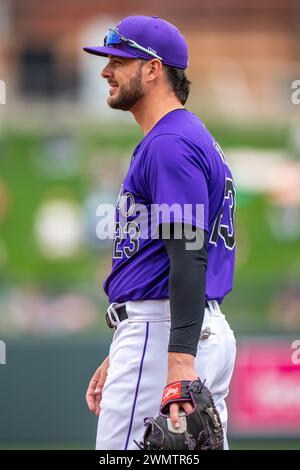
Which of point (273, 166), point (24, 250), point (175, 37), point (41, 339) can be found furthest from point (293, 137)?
point (175, 37)

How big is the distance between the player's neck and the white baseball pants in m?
0.62

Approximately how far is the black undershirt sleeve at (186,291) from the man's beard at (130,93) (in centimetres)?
55

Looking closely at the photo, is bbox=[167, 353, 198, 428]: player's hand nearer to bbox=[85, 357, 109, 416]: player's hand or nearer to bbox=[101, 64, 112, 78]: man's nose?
bbox=[85, 357, 109, 416]: player's hand

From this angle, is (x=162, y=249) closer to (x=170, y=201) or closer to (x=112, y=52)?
(x=170, y=201)

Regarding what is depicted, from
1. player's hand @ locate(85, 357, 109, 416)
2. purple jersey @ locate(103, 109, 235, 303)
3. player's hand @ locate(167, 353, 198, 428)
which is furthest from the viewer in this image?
player's hand @ locate(85, 357, 109, 416)

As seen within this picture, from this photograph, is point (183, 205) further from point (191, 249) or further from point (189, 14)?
point (189, 14)

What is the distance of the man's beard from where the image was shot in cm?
330

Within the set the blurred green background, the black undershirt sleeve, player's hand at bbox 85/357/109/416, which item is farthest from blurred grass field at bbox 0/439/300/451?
the black undershirt sleeve

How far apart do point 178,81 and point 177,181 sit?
0.50m

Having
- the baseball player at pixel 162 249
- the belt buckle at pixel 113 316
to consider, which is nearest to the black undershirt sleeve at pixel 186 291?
the baseball player at pixel 162 249

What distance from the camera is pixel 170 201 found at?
3.00 m

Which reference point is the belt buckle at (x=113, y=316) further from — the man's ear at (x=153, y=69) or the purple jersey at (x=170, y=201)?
the man's ear at (x=153, y=69)

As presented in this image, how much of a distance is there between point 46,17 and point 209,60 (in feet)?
8.98

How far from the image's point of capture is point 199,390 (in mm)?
2932
